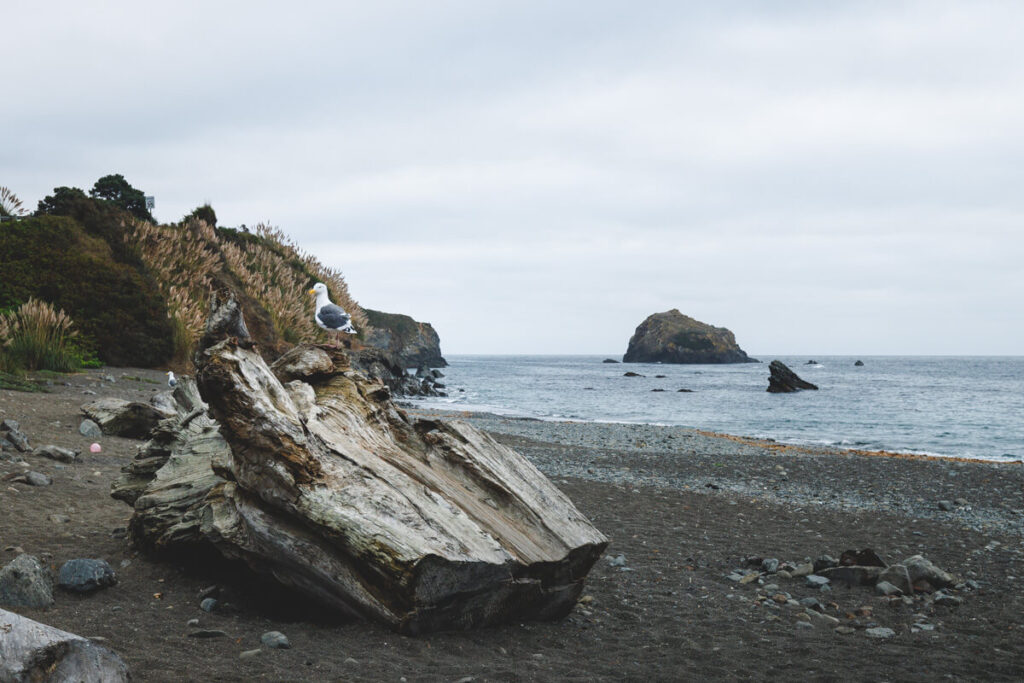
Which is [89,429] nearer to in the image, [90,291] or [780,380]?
[90,291]

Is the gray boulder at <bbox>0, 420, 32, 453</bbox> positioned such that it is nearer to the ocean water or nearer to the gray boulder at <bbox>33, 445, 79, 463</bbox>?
the gray boulder at <bbox>33, 445, 79, 463</bbox>

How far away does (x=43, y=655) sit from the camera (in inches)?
120

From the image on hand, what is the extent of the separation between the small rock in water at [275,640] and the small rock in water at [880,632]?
177 inches

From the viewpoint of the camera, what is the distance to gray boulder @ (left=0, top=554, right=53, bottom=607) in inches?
182

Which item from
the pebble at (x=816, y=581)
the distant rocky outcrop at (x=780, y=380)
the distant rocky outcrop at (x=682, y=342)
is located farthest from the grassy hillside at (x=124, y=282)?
the distant rocky outcrop at (x=682, y=342)

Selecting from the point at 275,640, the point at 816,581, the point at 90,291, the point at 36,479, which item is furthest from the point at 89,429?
the point at 816,581

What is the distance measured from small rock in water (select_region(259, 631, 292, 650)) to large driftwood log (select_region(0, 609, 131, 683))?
1261mm

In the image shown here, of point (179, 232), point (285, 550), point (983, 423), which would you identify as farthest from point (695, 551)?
point (983, 423)

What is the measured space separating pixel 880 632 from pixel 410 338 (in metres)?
95.1

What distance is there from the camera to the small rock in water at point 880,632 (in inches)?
228

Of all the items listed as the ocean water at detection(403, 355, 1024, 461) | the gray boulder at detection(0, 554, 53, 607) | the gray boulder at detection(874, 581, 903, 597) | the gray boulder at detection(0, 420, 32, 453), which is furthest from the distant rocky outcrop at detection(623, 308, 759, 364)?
the gray boulder at detection(0, 554, 53, 607)

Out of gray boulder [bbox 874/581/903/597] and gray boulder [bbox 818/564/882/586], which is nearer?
gray boulder [bbox 874/581/903/597]

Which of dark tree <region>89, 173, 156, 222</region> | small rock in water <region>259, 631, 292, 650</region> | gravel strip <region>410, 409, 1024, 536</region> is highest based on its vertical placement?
dark tree <region>89, 173, 156, 222</region>

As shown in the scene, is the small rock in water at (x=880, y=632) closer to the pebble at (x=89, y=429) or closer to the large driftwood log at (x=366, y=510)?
the large driftwood log at (x=366, y=510)
